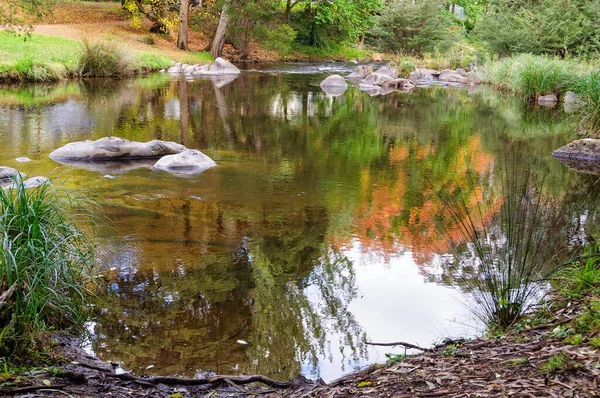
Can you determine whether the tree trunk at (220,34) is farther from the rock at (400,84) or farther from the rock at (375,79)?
the rock at (400,84)

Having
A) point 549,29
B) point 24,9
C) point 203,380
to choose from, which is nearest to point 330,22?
point 549,29

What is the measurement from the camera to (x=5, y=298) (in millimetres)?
3037

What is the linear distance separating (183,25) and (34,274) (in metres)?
24.7

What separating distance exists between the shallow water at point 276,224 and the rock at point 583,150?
0.39 m

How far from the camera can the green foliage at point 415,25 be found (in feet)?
103

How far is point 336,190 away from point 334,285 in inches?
115

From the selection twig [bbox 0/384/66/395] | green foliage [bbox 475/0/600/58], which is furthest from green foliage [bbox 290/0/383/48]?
twig [bbox 0/384/66/395]

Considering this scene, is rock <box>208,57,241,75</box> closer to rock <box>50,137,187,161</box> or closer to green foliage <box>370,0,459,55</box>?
green foliage <box>370,0,459,55</box>

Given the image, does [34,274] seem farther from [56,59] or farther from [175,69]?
[175,69]

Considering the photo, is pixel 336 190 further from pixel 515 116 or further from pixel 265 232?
pixel 515 116

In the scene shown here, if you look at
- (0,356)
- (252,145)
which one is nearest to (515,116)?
(252,145)

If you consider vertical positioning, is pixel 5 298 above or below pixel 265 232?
above

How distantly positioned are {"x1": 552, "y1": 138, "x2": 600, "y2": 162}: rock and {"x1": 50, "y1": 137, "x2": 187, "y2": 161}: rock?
636 cm

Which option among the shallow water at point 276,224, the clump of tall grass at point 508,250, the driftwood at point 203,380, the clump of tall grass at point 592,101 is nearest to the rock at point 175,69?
the shallow water at point 276,224
